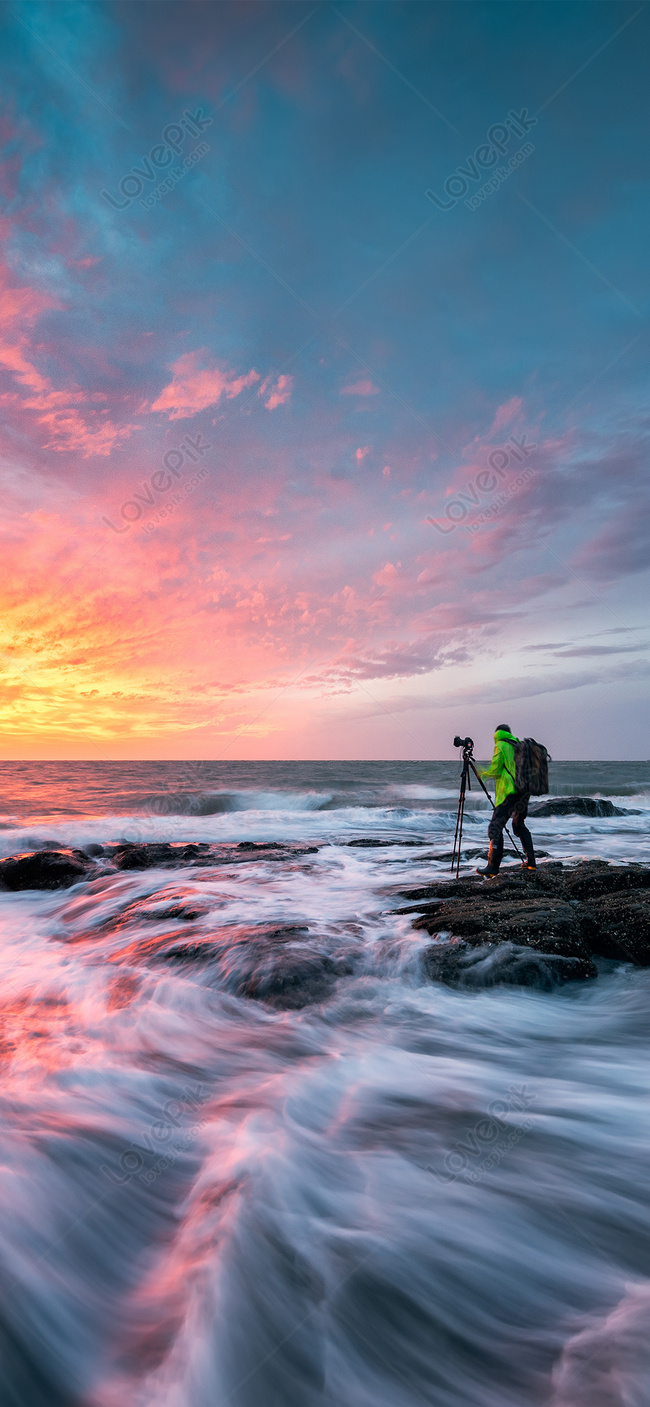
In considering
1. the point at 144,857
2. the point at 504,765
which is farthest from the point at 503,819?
the point at 144,857

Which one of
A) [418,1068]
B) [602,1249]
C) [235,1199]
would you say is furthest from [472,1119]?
[235,1199]

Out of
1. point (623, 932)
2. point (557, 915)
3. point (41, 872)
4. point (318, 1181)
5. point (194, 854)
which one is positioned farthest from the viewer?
point (194, 854)

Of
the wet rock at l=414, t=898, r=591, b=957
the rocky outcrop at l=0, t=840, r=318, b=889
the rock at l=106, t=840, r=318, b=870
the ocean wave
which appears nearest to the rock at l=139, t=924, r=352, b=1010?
the wet rock at l=414, t=898, r=591, b=957

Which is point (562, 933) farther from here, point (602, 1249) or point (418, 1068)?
point (602, 1249)

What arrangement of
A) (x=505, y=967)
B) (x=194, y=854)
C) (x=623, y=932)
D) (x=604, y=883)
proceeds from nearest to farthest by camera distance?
(x=505, y=967), (x=623, y=932), (x=604, y=883), (x=194, y=854)

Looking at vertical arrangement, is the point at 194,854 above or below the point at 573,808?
above

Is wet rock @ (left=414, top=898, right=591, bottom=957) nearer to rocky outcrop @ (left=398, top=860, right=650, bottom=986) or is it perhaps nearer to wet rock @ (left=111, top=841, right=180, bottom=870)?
rocky outcrop @ (left=398, top=860, right=650, bottom=986)

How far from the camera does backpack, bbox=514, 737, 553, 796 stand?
10.0 metres

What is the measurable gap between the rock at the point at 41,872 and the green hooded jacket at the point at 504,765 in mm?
8233

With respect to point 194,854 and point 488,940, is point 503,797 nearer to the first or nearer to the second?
point 488,940

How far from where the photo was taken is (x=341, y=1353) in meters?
2.20

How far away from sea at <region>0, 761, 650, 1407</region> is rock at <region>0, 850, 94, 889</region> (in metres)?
4.47

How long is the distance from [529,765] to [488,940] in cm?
454

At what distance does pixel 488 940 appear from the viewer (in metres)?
6.13
